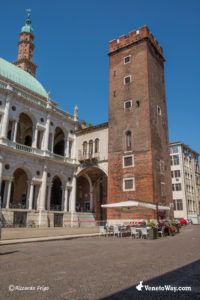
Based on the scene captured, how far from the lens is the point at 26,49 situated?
66.8 metres

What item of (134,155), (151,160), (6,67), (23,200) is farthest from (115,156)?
(6,67)

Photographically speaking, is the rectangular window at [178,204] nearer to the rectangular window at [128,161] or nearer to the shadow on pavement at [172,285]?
the rectangular window at [128,161]

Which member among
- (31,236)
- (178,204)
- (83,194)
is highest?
(83,194)

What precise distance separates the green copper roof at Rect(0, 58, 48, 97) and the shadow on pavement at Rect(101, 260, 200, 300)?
115 feet

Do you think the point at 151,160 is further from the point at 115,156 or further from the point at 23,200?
the point at 23,200

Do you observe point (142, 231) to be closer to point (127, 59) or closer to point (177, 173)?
point (127, 59)

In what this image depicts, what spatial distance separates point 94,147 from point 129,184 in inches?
342

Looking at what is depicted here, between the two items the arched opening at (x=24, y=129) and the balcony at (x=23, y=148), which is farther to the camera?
the arched opening at (x=24, y=129)

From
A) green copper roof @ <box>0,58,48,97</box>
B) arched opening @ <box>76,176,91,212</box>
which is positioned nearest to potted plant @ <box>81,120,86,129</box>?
green copper roof @ <box>0,58,48,97</box>

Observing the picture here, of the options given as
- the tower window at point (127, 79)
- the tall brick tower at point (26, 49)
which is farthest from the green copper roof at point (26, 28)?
the tower window at point (127, 79)

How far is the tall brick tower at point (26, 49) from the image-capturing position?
2544 inches

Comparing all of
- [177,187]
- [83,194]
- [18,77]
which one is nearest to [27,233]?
[83,194]

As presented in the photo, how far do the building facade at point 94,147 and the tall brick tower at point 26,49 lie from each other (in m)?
25.1

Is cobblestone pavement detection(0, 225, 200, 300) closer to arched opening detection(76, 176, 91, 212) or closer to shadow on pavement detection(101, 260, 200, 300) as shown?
shadow on pavement detection(101, 260, 200, 300)
